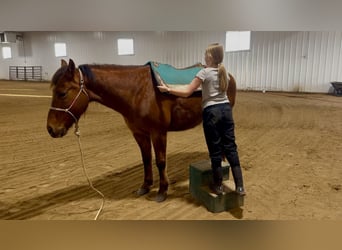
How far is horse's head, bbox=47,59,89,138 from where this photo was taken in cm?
189

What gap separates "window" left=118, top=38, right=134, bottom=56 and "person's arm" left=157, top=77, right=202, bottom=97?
586mm

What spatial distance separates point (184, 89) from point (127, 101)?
454 mm

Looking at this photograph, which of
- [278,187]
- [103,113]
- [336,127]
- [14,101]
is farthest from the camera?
[14,101]

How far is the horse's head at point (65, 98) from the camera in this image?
1895 mm

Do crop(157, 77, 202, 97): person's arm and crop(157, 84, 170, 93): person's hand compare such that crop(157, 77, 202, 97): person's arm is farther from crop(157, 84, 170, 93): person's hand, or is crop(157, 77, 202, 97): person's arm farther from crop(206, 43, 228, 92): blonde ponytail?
crop(206, 43, 228, 92): blonde ponytail

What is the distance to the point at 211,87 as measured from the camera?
1.92 m

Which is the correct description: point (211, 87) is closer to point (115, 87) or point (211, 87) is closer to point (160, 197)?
point (115, 87)

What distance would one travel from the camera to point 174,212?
7.13ft

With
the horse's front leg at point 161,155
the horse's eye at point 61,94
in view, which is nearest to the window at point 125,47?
the horse's eye at point 61,94

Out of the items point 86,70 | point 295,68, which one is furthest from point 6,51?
point 295,68

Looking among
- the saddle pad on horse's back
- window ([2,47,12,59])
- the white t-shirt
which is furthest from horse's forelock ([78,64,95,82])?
window ([2,47,12,59])

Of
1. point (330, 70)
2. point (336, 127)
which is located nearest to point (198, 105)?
point (336, 127)

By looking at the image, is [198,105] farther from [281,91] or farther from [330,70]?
[330,70]
